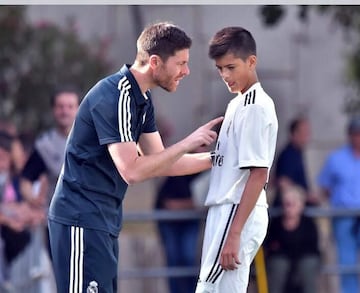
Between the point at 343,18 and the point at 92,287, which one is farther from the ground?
the point at 343,18

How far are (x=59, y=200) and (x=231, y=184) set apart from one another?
2.77 feet

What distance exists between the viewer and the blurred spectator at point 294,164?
10930 mm

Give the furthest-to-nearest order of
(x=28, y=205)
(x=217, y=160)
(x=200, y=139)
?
1. (x=28, y=205)
2. (x=217, y=160)
3. (x=200, y=139)

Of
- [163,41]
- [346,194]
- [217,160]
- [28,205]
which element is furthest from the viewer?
[346,194]

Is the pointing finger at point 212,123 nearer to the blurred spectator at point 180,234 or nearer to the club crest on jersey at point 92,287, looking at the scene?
the club crest on jersey at point 92,287

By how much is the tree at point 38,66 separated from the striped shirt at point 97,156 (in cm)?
715

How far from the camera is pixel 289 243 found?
1072 centimetres

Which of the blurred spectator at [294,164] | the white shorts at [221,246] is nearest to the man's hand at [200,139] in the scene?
the white shorts at [221,246]

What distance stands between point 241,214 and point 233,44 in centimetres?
82

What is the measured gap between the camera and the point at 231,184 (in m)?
6.55

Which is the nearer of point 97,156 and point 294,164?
point 97,156

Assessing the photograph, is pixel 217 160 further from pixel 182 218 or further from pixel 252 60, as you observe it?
pixel 182 218

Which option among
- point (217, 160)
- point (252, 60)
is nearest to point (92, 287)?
point (217, 160)

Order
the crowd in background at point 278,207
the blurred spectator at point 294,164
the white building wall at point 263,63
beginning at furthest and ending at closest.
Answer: the white building wall at point 263,63 < the blurred spectator at point 294,164 < the crowd in background at point 278,207
